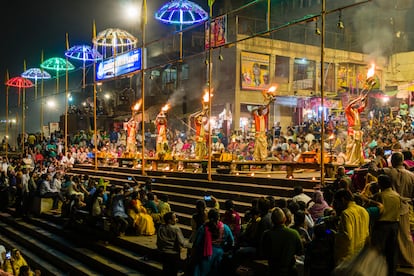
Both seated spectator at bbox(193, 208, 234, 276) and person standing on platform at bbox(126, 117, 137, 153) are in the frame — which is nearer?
seated spectator at bbox(193, 208, 234, 276)

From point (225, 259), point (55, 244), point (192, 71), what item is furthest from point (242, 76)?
point (225, 259)

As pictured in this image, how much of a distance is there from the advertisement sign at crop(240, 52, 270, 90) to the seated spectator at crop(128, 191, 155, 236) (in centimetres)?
1790

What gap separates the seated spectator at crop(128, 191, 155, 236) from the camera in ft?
36.9

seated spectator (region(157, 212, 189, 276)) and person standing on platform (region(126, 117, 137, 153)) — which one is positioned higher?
person standing on platform (region(126, 117, 137, 153))

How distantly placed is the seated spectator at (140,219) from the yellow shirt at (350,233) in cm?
655

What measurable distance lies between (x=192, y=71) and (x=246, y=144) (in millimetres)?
12401

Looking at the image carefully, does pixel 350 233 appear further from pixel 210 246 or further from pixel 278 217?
pixel 210 246

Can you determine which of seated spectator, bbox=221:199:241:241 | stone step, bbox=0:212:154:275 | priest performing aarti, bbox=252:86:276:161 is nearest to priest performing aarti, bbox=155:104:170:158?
priest performing aarti, bbox=252:86:276:161

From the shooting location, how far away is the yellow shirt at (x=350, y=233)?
18.1 feet

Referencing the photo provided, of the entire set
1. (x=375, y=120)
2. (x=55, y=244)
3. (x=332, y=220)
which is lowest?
(x=55, y=244)

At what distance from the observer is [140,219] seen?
1126cm

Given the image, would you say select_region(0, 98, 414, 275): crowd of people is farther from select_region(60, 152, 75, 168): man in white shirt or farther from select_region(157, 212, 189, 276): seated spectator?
select_region(60, 152, 75, 168): man in white shirt

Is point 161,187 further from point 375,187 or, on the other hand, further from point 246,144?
point 375,187

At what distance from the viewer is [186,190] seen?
45.6 ft
